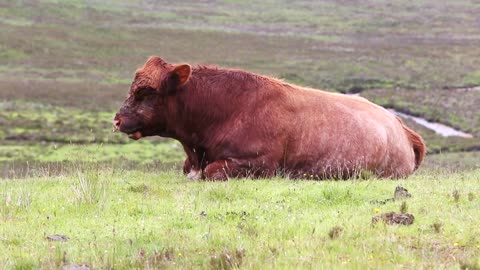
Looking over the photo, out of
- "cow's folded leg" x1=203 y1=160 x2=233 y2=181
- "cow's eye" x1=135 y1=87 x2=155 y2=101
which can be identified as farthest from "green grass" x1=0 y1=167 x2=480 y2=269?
"cow's eye" x1=135 y1=87 x2=155 y2=101

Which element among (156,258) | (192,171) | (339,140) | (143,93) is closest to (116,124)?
(143,93)

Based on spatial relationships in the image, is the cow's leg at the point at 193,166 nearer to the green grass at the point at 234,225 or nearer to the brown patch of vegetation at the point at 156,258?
the green grass at the point at 234,225

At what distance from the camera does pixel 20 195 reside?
913cm

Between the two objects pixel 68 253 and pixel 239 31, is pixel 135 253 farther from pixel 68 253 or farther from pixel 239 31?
pixel 239 31

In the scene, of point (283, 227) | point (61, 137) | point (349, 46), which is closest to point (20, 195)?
point (283, 227)

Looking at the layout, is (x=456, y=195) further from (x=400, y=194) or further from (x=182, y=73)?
(x=182, y=73)

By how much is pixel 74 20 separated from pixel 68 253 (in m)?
91.3

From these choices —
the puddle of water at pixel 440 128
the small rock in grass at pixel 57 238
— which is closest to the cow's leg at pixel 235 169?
the small rock in grass at pixel 57 238

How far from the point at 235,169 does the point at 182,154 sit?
71.4 ft

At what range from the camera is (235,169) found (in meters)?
11.1

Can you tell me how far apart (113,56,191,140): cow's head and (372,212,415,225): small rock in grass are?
492 cm

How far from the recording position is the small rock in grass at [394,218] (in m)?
7.35

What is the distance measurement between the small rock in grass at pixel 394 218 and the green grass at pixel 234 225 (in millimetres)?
101

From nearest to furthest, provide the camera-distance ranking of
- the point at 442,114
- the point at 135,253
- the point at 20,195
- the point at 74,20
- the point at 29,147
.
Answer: the point at 135,253
the point at 20,195
the point at 29,147
the point at 442,114
the point at 74,20
